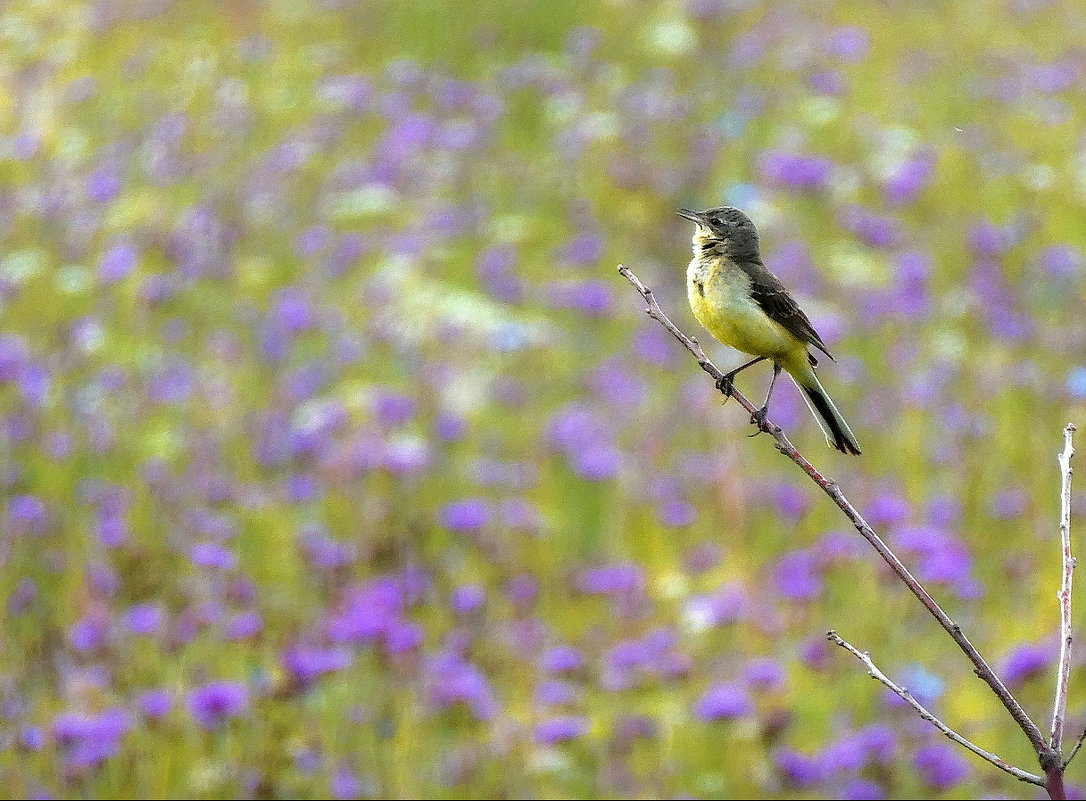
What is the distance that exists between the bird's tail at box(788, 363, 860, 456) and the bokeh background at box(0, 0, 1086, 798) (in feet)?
3.61

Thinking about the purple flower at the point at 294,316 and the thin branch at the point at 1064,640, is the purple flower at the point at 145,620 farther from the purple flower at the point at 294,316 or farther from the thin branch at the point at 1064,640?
the thin branch at the point at 1064,640

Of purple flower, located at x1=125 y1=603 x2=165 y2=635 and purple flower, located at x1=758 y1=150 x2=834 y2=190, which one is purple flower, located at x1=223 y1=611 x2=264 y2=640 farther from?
purple flower, located at x1=758 y1=150 x2=834 y2=190

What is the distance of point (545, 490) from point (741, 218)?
2.36 m

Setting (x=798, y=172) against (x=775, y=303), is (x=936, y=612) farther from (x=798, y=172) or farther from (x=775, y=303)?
(x=798, y=172)

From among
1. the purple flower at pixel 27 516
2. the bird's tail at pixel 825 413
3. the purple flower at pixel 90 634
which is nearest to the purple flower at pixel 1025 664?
the bird's tail at pixel 825 413

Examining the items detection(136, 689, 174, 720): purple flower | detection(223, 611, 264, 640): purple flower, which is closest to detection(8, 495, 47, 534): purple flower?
detection(223, 611, 264, 640): purple flower

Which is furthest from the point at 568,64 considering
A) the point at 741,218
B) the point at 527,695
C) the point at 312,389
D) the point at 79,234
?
the point at 741,218

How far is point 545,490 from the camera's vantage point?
13.6 feet

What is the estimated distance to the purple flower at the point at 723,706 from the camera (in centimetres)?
279

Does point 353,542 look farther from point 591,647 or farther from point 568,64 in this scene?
point 568,64

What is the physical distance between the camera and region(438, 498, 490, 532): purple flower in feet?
11.8

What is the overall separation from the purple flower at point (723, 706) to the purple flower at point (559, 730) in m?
0.26

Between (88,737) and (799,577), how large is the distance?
1760 millimetres

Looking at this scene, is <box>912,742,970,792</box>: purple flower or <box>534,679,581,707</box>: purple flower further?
<box>534,679,581,707</box>: purple flower
